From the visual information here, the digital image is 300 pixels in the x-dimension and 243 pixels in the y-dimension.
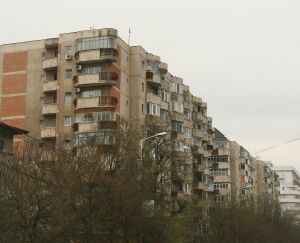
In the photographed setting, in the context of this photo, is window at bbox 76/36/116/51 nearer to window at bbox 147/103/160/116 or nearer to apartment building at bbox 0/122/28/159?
window at bbox 147/103/160/116

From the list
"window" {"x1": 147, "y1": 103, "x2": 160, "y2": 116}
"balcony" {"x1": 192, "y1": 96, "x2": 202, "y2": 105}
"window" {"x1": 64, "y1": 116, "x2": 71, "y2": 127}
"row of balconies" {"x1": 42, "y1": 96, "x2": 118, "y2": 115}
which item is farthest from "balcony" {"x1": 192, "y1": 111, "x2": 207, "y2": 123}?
"window" {"x1": 64, "y1": 116, "x2": 71, "y2": 127}

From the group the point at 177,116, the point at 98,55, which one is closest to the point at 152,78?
the point at 177,116

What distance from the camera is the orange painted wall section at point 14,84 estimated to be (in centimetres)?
6338

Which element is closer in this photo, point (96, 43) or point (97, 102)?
point (97, 102)

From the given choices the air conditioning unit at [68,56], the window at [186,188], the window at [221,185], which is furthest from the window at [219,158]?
the air conditioning unit at [68,56]

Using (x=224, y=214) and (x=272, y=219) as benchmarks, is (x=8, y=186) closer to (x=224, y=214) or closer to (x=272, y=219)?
(x=224, y=214)

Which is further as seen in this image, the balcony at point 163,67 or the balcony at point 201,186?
the balcony at point 201,186

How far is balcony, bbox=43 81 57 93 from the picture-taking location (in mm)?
61375

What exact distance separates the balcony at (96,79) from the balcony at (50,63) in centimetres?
369

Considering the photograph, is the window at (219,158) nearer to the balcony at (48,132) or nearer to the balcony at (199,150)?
the balcony at (199,150)

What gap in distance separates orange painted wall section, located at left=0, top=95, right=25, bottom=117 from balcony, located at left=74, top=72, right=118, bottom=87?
24.3 ft

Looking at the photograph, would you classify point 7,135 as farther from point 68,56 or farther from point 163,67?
point 163,67

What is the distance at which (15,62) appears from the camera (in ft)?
211

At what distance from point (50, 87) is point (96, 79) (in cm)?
564
